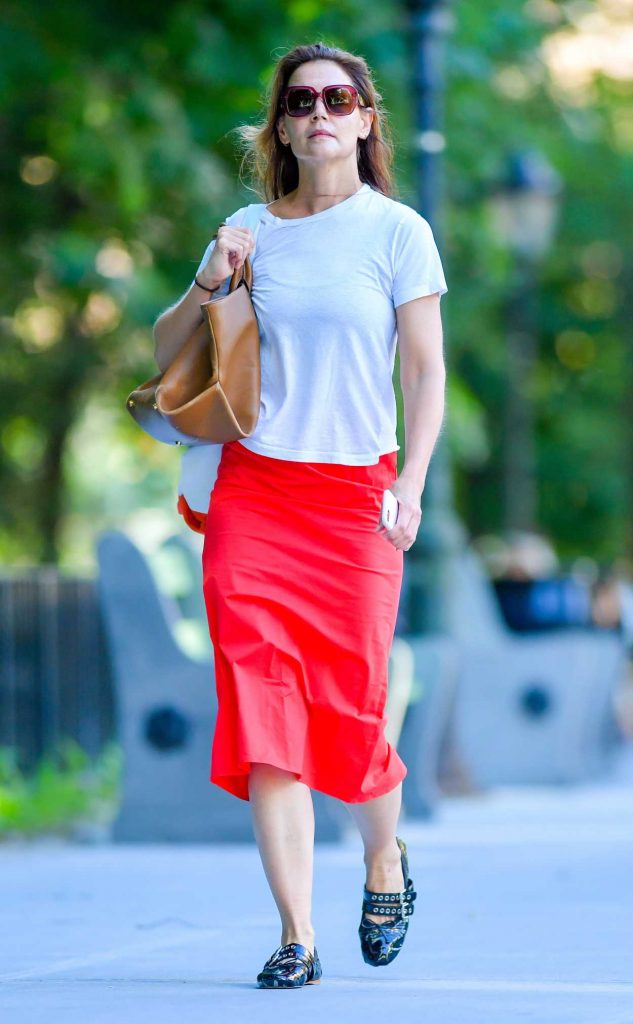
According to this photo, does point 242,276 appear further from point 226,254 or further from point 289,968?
point 289,968

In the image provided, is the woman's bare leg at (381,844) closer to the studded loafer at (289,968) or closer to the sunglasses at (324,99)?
the studded loafer at (289,968)

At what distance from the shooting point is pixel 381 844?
4.61 metres

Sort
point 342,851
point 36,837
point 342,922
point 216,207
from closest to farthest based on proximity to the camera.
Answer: point 342,922
point 342,851
point 36,837
point 216,207

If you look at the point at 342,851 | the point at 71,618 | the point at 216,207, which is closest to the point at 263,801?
the point at 342,851

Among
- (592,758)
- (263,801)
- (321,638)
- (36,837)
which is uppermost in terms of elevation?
(321,638)

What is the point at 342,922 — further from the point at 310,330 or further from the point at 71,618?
the point at 71,618

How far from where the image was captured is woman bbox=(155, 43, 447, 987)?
4.41m

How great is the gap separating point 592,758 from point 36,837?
5.30 m

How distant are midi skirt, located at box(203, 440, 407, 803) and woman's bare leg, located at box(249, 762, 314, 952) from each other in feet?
0.19

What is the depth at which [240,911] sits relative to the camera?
19.3 feet

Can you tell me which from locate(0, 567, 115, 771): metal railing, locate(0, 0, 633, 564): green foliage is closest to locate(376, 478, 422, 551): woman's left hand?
locate(0, 0, 633, 564): green foliage

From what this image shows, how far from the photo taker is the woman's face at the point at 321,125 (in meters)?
4.59

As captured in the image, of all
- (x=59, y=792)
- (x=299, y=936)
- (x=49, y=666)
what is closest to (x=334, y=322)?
(x=299, y=936)

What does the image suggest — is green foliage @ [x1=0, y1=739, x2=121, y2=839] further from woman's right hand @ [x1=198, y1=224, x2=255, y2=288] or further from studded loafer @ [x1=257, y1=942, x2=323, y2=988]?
woman's right hand @ [x1=198, y1=224, x2=255, y2=288]
